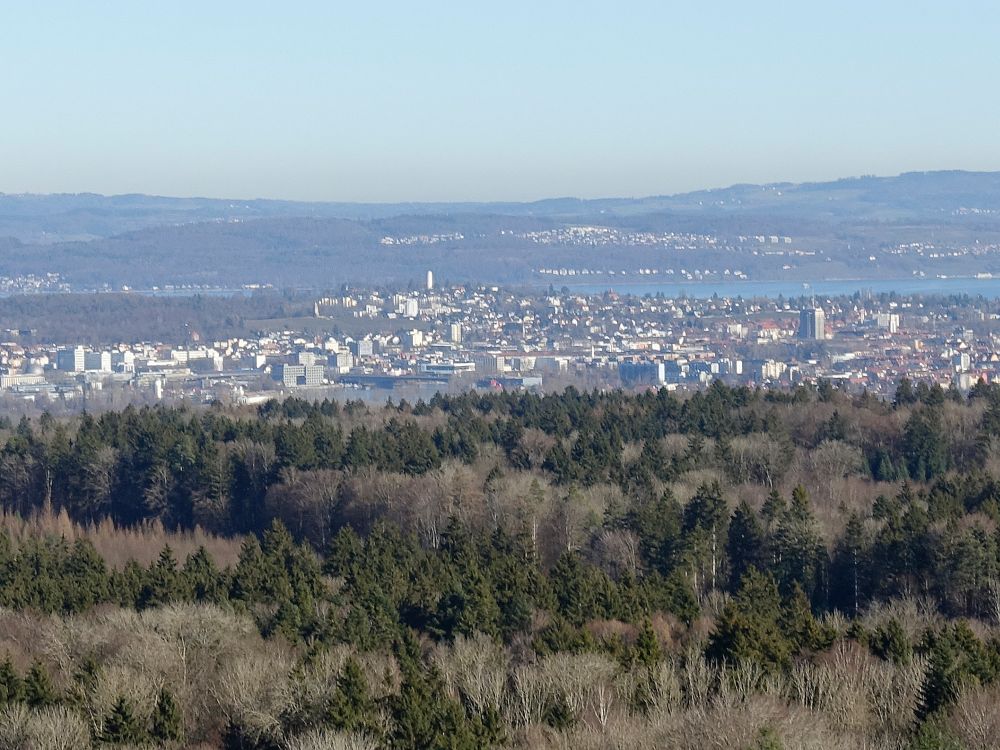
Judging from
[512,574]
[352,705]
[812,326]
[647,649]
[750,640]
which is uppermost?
[352,705]

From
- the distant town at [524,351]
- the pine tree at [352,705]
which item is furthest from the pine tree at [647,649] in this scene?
the distant town at [524,351]

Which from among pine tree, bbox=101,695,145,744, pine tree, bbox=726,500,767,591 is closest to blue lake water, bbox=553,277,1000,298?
pine tree, bbox=726,500,767,591

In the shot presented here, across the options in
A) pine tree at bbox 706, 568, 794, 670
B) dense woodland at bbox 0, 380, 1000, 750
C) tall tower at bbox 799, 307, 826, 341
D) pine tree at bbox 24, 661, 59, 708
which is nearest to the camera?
dense woodland at bbox 0, 380, 1000, 750

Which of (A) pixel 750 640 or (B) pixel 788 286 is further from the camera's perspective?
(B) pixel 788 286

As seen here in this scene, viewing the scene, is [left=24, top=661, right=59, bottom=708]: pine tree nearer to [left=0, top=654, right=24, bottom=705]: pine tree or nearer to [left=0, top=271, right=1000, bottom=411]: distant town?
[left=0, top=654, right=24, bottom=705]: pine tree

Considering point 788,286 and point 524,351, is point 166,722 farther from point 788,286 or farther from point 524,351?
point 788,286

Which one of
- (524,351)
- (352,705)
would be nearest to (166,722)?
(352,705)
